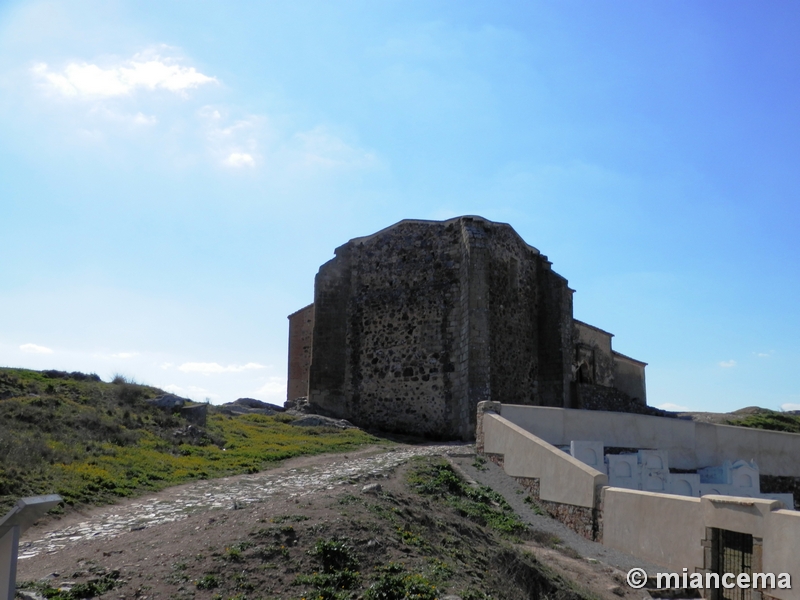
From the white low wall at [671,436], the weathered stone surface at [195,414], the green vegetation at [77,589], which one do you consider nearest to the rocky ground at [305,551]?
the green vegetation at [77,589]

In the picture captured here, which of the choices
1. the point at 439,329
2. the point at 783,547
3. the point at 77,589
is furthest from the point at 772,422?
the point at 77,589

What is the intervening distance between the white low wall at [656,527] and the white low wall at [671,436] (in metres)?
4.59

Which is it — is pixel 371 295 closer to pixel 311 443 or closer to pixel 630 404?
pixel 311 443

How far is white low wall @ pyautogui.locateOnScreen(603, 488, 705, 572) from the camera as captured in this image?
952cm

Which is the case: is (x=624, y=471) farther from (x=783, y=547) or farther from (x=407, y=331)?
(x=407, y=331)

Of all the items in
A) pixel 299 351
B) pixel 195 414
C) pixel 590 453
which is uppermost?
pixel 299 351

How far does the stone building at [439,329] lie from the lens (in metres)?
20.2

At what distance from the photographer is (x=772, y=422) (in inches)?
1303

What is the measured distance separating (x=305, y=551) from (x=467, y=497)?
5.67 m

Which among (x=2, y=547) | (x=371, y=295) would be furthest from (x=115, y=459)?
(x=371, y=295)

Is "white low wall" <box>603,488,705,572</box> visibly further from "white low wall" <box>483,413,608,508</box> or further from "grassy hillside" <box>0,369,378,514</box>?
"grassy hillside" <box>0,369,378,514</box>

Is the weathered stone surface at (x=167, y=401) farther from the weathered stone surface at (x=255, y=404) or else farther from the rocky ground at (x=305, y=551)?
the rocky ground at (x=305, y=551)

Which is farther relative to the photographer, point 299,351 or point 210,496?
point 299,351

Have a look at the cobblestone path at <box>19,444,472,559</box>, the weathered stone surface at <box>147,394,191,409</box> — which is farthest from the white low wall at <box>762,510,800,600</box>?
the weathered stone surface at <box>147,394,191,409</box>
